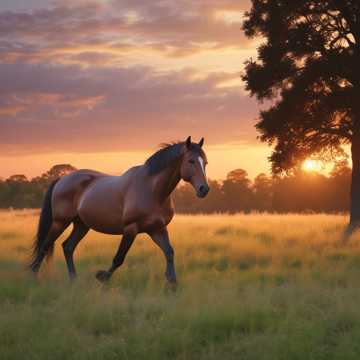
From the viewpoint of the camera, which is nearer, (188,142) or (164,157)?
(188,142)

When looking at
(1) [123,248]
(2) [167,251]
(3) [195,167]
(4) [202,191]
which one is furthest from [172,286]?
(3) [195,167]

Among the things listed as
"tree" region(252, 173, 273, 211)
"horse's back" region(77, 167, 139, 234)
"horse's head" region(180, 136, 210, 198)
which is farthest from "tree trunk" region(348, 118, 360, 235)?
"tree" region(252, 173, 273, 211)

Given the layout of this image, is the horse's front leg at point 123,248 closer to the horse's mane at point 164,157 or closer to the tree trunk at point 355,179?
the horse's mane at point 164,157

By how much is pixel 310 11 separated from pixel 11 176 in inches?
2279

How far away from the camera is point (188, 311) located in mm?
7566

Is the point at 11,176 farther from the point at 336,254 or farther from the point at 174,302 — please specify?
the point at 174,302

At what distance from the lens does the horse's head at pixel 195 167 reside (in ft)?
31.6

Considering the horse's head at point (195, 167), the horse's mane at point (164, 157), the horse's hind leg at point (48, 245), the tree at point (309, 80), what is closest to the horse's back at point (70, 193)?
the horse's hind leg at point (48, 245)

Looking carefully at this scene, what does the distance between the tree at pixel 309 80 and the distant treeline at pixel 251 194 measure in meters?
24.1

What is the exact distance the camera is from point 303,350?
621cm

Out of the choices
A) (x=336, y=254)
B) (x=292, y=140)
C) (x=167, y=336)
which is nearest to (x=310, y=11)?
(x=292, y=140)

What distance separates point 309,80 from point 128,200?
12.3m

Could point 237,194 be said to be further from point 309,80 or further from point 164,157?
point 164,157

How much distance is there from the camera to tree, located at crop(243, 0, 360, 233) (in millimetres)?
20875
